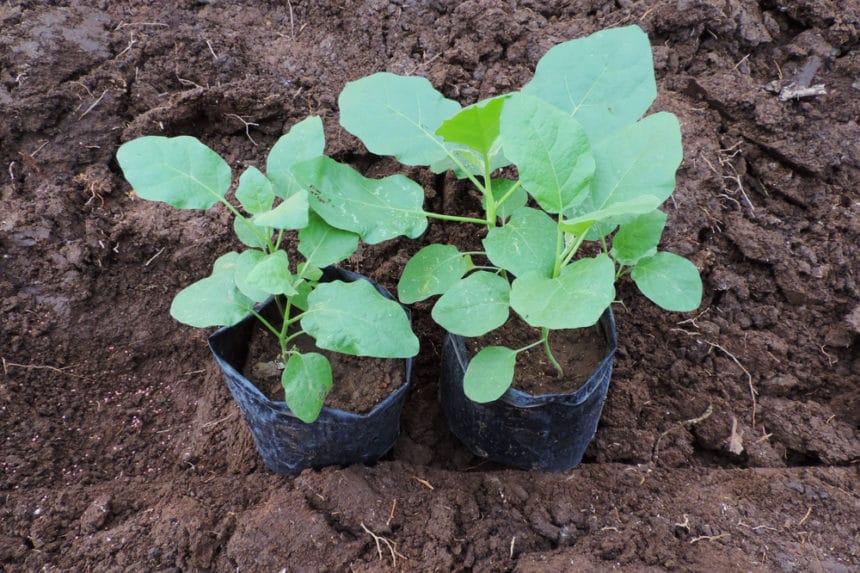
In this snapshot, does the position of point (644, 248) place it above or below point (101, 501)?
above

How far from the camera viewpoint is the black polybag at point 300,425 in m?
1.52

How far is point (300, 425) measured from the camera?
5.06ft

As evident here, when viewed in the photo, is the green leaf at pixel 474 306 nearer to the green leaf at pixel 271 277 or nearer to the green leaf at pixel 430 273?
the green leaf at pixel 430 273

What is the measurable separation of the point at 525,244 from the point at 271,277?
0.55m

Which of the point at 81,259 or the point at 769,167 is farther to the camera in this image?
the point at 769,167

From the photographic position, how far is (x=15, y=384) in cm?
179

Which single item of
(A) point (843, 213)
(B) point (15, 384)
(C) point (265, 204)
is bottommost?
(B) point (15, 384)

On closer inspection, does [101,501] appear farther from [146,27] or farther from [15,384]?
[146,27]

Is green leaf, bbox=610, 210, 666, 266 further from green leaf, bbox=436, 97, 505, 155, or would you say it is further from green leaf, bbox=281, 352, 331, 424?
green leaf, bbox=281, 352, 331, 424

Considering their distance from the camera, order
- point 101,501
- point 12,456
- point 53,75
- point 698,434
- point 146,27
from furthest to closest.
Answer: point 146,27
point 53,75
point 698,434
point 12,456
point 101,501

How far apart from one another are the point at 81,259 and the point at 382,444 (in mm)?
1113

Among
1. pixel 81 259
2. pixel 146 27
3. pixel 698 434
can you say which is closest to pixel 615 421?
pixel 698 434

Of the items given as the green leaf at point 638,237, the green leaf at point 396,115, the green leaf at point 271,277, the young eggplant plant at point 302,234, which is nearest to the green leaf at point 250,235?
the young eggplant plant at point 302,234

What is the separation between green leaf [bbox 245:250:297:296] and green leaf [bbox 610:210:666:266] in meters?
0.77
